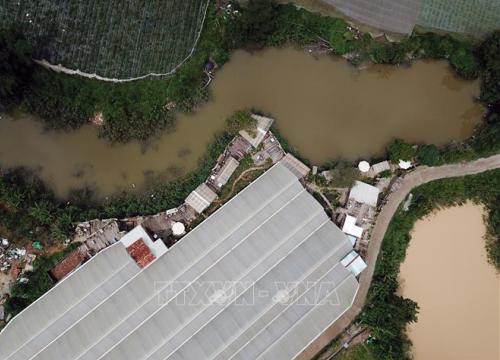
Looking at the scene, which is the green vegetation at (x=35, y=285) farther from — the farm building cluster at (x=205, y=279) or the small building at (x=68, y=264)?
the farm building cluster at (x=205, y=279)

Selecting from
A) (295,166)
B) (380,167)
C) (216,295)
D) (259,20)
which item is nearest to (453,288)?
(380,167)

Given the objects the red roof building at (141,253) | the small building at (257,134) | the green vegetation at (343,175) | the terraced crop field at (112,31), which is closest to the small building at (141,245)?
→ the red roof building at (141,253)

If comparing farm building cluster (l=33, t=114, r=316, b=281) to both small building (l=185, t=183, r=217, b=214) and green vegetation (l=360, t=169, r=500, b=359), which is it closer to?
small building (l=185, t=183, r=217, b=214)

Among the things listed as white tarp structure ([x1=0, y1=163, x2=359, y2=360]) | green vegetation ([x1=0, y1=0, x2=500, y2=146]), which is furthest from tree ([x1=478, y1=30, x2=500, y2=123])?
white tarp structure ([x1=0, y1=163, x2=359, y2=360])

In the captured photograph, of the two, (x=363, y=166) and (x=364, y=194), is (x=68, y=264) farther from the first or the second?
(x=363, y=166)

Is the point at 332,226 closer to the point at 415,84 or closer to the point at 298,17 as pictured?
the point at 415,84

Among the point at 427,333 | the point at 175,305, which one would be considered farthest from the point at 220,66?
the point at 427,333
